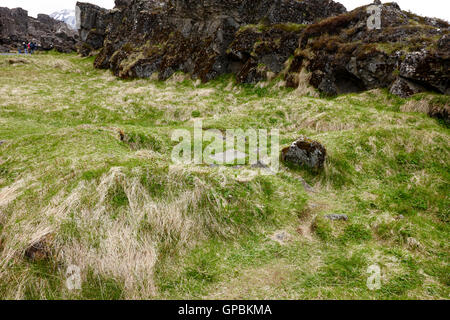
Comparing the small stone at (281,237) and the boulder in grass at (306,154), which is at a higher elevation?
the boulder in grass at (306,154)

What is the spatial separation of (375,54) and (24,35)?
250 ft

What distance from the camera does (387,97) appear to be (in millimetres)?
15758

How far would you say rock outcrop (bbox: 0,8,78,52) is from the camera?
177 ft

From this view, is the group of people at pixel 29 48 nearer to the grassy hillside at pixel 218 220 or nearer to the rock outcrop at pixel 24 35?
the rock outcrop at pixel 24 35

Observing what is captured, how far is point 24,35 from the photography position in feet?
202

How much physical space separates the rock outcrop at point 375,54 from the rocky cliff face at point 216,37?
2819 mm

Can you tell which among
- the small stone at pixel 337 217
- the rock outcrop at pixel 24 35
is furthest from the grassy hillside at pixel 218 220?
the rock outcrop at pixel 24 35

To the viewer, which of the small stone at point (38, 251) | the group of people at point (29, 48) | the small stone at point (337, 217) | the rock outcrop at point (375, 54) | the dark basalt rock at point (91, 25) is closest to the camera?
the small stone at point (38, 251)

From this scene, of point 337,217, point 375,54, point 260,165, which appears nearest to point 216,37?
point 375,54

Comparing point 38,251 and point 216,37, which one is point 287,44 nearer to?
point 216,37

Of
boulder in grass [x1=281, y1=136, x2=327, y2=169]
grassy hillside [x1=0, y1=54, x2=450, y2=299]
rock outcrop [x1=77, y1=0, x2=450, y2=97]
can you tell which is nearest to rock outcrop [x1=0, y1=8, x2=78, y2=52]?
rock outcrop [x1=77, y1=0, x2=450, y2=97]

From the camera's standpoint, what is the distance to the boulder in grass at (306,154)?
10.0m
